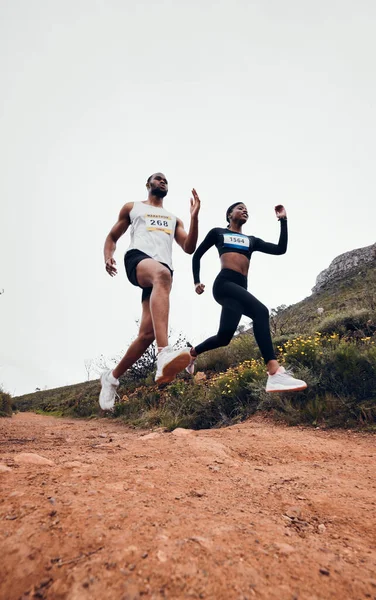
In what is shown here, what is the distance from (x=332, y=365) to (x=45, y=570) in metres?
5.06

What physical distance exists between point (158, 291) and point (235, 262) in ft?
5.55

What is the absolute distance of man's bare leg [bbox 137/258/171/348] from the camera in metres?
3.25

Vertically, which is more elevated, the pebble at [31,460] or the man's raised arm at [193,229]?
Result: the man's raised arm at [193,229]

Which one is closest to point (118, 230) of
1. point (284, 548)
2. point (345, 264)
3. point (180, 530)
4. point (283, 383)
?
point (283, 383)

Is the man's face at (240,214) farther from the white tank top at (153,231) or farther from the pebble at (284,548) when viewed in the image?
the pebble at (284,548)

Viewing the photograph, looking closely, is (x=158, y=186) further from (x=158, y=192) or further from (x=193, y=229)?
(x=193, y=229)

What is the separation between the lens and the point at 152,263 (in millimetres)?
3447

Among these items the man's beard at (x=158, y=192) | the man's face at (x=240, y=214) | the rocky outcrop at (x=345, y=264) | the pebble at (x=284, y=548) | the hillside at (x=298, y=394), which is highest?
the rocky outcrop at (x=345, y=264)

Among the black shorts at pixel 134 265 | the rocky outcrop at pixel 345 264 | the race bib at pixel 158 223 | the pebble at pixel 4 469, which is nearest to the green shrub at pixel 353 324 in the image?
the race bib at pixel 158 223

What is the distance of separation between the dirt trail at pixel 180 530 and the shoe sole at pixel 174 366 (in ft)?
Result: 2.27

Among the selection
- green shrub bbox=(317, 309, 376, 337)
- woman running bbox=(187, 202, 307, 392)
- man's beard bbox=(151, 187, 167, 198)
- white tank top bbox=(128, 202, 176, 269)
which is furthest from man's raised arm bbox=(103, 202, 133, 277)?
green shrub bbox=(317, 309, 376, 337)

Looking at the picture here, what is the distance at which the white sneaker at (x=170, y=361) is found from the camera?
119 inches

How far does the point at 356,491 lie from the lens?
2316 mm

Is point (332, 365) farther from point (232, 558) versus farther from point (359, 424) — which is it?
point (232, 558)
